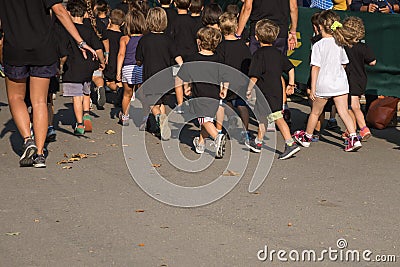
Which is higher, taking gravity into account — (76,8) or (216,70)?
(76,8)

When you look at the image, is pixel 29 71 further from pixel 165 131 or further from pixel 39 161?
pixel 165 131

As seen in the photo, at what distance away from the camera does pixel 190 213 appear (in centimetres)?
783

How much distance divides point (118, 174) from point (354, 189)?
92.8 inches

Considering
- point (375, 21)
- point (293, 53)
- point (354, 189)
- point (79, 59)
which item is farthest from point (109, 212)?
point (293, 53)

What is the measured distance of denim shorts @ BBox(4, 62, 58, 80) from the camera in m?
9.63

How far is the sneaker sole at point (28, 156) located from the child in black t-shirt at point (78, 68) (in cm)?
216

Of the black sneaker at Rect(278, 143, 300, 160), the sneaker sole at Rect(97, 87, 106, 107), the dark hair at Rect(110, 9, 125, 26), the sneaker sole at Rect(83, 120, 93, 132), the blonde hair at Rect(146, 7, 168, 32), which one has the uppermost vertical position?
the blonde hair at Rect(146, 7, 168, 32)

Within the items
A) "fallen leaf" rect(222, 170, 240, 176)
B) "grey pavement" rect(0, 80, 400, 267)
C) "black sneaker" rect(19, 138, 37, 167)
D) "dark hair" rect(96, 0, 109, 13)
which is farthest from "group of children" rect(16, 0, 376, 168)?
"dark hair" rect(96, 0, 109, 13)

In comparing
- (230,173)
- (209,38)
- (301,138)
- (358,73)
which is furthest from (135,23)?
(230,173)

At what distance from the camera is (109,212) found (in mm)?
7820

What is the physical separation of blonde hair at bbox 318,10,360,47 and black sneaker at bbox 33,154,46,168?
3659mm

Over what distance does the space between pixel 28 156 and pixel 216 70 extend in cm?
238

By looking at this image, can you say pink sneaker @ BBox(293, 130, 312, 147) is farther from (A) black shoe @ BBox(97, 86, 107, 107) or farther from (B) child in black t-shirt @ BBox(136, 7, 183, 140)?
(A) black shoe @ BBox(97, 86, 107, 107)

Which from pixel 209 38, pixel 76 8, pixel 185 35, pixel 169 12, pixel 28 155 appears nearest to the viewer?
pixel 28 155
